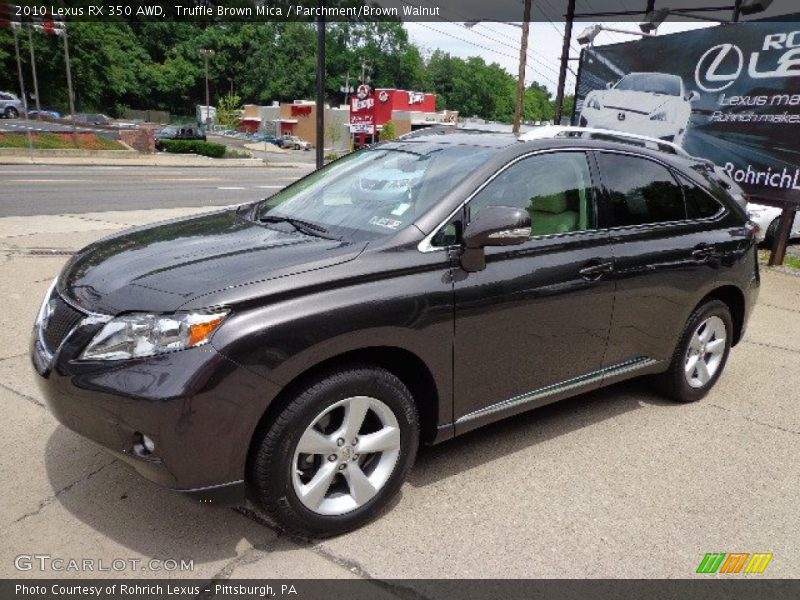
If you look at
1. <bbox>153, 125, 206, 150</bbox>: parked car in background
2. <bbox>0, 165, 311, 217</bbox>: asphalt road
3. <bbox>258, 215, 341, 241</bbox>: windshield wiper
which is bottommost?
<bbox>153, 125, 206, 150</bbox>: parked car in background

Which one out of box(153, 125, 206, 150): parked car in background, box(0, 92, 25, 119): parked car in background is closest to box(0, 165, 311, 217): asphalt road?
box(153, 125, 206, 150): parked car in background

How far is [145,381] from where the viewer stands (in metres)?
2.35

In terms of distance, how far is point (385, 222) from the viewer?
3.12m

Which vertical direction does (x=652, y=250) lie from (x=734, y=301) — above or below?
above

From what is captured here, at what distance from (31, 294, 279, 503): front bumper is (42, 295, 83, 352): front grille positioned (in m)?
0.11

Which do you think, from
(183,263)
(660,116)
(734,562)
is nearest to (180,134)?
(660,116)

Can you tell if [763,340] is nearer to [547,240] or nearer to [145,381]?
[547,240]

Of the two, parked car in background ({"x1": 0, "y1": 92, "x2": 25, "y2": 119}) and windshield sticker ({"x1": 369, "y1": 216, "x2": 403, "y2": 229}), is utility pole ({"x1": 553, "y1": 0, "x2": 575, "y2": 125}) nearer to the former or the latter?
windshield sticker ({"x1": 369, "y1": 216, "x2": 403, "y2": 229})

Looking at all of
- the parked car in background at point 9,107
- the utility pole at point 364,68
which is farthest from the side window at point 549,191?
the utility pole at point 364,68

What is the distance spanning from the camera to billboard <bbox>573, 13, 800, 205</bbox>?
9602 millimetres

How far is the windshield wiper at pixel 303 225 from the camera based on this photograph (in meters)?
3.13

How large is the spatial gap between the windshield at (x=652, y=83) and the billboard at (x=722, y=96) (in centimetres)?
2

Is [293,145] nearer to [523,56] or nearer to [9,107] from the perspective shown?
[9,107]

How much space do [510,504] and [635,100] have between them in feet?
36.0
